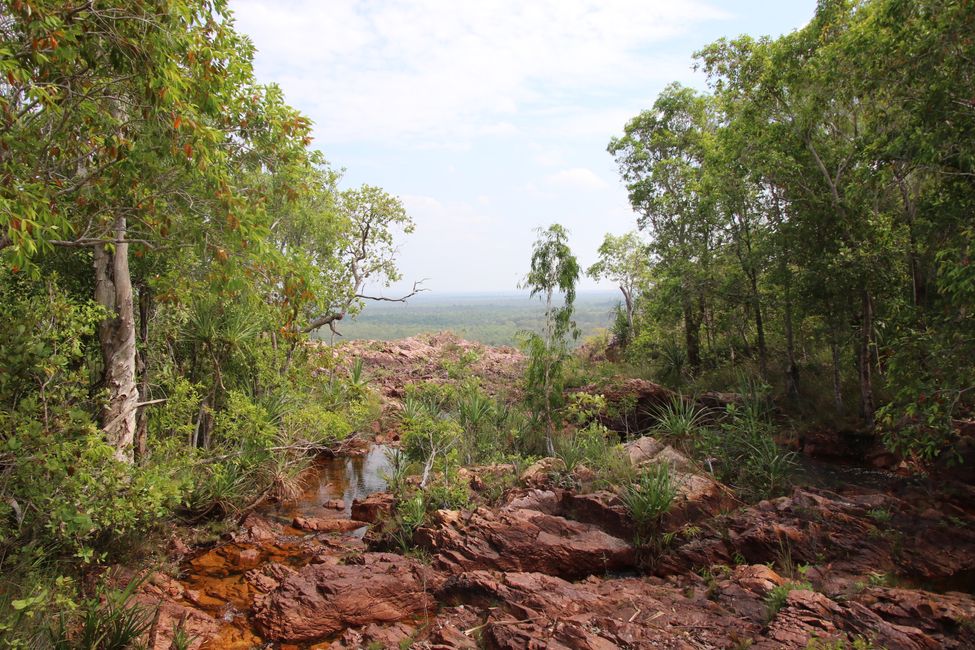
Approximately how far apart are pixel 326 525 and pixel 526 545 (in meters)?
4.09

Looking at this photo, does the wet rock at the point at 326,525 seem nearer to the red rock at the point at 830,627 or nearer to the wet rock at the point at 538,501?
the wet rock at the point at 538,501

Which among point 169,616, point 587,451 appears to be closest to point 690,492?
point 587,451

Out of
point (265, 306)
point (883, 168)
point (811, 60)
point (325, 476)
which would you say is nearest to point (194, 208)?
point (265, 306)

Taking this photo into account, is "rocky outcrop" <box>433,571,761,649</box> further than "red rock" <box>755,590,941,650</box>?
Yes

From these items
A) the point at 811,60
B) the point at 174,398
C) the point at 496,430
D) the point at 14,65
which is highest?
the point at 811,60

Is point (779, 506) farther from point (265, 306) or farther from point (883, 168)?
point (265, 306)

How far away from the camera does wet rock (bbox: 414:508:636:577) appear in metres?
7.65

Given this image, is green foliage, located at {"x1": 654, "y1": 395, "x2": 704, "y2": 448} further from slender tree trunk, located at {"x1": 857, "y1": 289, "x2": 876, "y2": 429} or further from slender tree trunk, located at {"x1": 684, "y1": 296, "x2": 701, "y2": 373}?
slender tree trunk, located at {"x1": 684, "y1": 296, "x2": 701, "y2": 373}

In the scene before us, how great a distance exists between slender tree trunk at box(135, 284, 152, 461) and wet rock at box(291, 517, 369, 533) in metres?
3.02

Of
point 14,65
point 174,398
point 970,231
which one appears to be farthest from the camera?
point 174,398

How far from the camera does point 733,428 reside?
10.9 metres

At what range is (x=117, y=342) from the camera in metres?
7.30

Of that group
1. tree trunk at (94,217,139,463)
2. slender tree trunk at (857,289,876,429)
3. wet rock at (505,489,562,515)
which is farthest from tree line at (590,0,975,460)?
tree trunk at (94,217,139,463)

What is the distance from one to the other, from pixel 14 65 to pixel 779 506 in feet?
33.4
